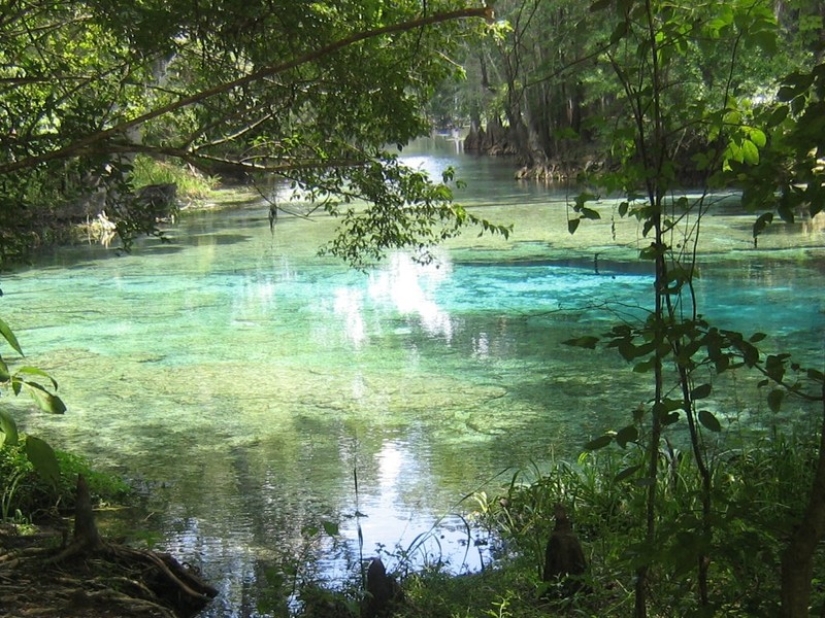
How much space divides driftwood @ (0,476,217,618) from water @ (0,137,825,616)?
179 mm

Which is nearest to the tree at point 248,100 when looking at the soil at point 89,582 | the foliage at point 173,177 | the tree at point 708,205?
the tree at point 708,205

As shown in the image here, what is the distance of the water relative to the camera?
401cm

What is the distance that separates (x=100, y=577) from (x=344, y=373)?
3.75 meters

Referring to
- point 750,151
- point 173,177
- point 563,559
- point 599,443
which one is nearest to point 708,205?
point 750,151

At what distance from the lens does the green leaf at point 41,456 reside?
0.96 m

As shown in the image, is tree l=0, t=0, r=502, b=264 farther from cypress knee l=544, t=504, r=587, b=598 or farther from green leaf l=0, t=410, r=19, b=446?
cypress knee l=544, t=504, r=587, b=598

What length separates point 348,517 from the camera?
391cm

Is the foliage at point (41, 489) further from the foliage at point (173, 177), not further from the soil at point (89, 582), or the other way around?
the foliage at point (173, 177)

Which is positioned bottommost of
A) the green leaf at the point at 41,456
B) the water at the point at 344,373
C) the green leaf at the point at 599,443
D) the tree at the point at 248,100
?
the water at the point at 344,373

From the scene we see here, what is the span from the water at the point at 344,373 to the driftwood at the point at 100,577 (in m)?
0.18

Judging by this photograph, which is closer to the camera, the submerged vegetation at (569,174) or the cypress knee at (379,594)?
the submerged vegetation at (569,174)

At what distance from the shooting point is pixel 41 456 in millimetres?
964

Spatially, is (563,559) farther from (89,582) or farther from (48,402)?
(48,402)

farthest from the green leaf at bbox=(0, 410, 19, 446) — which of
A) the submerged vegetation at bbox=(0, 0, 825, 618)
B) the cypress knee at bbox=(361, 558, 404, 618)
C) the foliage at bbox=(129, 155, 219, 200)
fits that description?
the foliage at bbox=(129, 155, 219, 200)
